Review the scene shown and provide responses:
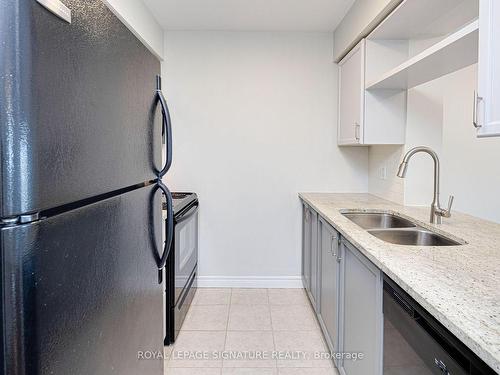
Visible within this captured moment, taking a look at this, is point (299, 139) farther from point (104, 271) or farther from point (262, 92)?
point (104, 271)

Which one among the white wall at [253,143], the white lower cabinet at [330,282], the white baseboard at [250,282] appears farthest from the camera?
the white baseboard at [250,282]

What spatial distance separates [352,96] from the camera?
2982mm

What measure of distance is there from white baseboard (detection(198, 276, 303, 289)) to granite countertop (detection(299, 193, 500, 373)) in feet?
5.42

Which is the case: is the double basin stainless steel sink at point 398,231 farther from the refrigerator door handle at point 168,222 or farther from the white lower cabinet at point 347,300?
the refrigerator door handle at point 168,222

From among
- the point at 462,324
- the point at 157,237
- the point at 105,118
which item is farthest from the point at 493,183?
the point at 105,118

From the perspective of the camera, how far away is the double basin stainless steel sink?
1.92 m

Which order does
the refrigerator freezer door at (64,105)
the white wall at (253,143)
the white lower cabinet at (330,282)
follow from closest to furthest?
the refrigerator freezer door at (64,105) → the white lower cabinet at (330,282) → the white wall at (253,143)

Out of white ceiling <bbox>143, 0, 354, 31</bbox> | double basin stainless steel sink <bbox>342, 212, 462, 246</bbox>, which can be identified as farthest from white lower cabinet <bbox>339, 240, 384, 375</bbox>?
white ceiling <bbox>143, 0, 354, 31</bbox>

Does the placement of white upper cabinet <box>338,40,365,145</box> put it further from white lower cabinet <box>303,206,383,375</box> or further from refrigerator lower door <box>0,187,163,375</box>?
refrigerator lower door <box>0,187,163,375</box>

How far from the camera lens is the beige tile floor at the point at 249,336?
2225 mm

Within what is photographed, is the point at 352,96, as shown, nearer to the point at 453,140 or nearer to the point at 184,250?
the point at 453,140

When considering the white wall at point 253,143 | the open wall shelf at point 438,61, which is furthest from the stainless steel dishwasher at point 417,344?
the white wall at point 253,143

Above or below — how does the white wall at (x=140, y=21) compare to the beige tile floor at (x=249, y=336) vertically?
above

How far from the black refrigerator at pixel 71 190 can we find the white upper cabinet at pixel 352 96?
77.6 inches
